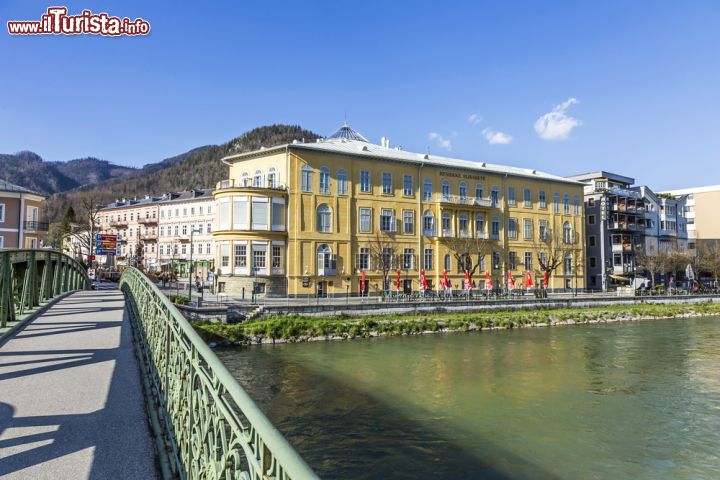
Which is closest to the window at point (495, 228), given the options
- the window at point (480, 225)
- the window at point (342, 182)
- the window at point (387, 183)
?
the window at point (480, 225)

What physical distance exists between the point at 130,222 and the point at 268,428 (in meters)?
84.9

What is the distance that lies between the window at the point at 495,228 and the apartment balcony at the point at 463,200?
2.08 meters

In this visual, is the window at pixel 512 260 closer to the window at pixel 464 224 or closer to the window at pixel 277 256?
the window at pixel 464 224

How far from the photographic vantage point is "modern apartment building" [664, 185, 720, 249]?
76.2 metres

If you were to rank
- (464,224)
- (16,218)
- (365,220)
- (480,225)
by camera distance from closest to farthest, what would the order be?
(16,218)
(365,220)
(464,224)
(480,225)

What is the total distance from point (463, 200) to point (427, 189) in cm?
419

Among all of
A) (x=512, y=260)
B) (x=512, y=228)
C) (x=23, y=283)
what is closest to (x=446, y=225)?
(x=512, y=228)

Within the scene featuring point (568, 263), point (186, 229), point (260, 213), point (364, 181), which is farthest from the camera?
point (186, 229)

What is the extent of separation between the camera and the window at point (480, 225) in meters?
48.8

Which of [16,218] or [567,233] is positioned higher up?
[567,233]

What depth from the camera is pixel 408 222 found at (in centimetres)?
4488

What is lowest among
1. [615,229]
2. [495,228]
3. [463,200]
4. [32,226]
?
[32,226]

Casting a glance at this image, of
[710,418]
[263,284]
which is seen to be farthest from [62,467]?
[263,284]

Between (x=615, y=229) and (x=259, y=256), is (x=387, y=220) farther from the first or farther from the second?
Answer: (x=615, y=229)
